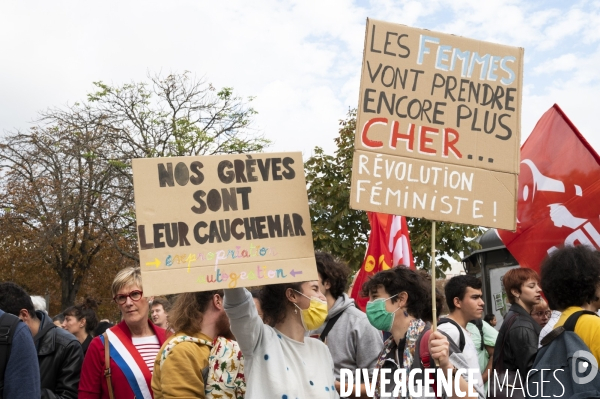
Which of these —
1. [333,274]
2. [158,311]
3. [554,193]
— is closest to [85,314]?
[158,311]

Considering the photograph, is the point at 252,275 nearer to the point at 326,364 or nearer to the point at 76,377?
the point at 326,364

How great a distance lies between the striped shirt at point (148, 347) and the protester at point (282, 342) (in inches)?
48.4

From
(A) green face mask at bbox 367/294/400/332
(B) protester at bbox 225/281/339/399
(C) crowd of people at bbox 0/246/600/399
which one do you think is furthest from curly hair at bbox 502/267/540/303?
(B) protester at bbox 225/281/339/399

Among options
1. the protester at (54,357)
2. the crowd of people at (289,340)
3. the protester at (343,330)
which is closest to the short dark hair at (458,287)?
the crowd of people at (289,340)

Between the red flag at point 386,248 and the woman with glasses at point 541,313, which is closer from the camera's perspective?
the woman with glasses at point 541,313

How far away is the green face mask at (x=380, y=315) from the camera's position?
462cm

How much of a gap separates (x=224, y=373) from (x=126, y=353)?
1.12 metres

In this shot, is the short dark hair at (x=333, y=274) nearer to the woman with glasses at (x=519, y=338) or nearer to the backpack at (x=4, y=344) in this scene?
the woman with glasses at (x=519, y=338)

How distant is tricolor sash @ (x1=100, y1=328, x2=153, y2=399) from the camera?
14.9 feet

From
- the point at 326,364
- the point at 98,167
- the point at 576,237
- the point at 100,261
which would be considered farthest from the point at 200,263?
the point at 100,261

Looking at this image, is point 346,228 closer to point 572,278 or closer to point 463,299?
point 463,299

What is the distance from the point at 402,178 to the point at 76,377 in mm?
2933

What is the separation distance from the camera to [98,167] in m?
25.4

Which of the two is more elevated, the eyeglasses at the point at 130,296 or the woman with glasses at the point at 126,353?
the eyeglasses at the point at 130,296
